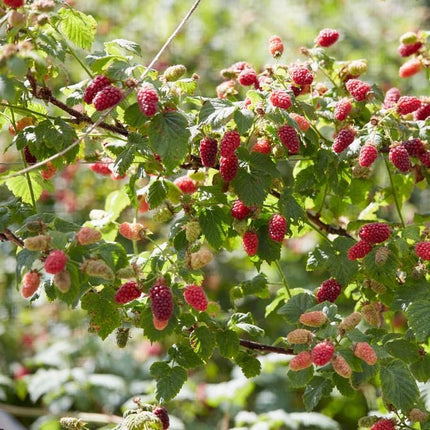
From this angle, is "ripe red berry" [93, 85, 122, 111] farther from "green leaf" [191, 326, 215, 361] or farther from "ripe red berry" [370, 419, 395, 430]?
"ripe red berry" [370, 419, 395, 430]

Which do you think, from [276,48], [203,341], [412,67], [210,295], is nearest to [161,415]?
[203,341]

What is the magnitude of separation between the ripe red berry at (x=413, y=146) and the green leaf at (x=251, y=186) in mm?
317

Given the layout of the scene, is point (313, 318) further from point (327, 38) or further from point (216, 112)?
point (327, 38)

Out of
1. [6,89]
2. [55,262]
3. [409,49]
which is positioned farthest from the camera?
[409,49]

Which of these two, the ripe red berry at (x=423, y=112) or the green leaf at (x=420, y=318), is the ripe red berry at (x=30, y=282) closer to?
the green leaf at (x=420, y=318)

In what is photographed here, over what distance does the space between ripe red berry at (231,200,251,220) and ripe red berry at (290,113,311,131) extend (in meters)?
0.20

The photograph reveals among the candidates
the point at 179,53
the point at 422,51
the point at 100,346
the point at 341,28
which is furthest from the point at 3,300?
the point at 422,51

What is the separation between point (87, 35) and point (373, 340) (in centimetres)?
92

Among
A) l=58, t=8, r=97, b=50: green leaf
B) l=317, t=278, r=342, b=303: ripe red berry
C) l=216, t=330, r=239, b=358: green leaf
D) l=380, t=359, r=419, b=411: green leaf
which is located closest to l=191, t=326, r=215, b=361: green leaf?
l=216, t=330, r=239, b=358: green leaf

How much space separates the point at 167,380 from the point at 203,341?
0.39ft

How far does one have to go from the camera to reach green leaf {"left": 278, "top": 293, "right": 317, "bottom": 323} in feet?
5.40

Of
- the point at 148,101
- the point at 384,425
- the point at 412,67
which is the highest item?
the point at 148,101

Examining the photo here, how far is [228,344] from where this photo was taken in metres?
1.70

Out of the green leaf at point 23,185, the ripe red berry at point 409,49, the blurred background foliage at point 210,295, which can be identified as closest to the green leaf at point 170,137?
the green leaf at point 23,185
